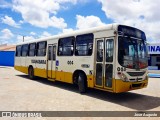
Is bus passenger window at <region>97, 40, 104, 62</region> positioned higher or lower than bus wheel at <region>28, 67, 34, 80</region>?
higher

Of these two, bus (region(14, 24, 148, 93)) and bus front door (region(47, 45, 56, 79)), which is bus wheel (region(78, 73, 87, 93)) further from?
bus front door (region(47, 45, 56, 79))

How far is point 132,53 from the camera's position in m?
9.09

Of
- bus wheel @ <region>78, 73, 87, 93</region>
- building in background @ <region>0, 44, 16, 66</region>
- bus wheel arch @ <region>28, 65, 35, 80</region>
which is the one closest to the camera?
bus wheel @ <region>78, 73, 87, 93</region>

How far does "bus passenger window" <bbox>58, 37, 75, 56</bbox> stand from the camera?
11.5 meters

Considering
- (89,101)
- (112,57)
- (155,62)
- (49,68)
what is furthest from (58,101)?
(155,62)

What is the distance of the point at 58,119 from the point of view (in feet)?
21.0

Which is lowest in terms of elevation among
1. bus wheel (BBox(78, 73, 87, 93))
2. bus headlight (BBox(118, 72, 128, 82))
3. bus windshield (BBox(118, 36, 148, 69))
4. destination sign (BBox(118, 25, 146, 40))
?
bus wheel (BBox(78, 73, 87, 93))

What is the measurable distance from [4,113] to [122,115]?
3760mm

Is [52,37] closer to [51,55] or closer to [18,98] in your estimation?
[51,55]

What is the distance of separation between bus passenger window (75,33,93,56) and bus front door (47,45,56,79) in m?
2.52

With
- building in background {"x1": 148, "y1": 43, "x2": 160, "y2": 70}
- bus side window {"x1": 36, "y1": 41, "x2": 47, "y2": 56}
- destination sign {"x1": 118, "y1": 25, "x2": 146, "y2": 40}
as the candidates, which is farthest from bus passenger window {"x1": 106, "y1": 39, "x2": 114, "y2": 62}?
building in background {"x1": 148, "y1": 43, "x2": 160, "y2": 70}

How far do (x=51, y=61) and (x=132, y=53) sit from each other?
5.86m

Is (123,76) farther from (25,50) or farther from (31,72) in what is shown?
(25,50)

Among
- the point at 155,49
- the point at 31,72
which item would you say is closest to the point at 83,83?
the point at 31,72
